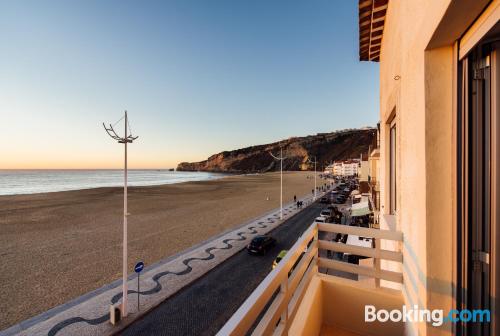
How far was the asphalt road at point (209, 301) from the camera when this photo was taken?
25.4 feet

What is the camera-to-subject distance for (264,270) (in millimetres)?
11781

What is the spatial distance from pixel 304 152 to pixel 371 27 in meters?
159

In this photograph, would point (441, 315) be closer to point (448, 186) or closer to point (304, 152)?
point (448, 186)

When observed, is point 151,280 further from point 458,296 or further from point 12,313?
point 458,296

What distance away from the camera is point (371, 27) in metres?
6.20

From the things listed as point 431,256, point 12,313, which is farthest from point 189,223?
point 431,256

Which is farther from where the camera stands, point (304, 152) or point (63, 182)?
point (304, 152)

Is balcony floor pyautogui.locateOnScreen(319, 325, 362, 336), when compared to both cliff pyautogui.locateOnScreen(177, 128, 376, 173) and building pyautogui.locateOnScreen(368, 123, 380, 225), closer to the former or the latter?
building pyautogui.locateOnScreen(368, 123, 380, 225)

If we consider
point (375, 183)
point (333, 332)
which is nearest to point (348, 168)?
A: point (375, 183)

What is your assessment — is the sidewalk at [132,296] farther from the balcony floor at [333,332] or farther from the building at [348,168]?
the building at [348,168]

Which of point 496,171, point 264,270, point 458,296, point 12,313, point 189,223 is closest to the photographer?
point 496,171

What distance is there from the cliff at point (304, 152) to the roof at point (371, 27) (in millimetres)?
126222

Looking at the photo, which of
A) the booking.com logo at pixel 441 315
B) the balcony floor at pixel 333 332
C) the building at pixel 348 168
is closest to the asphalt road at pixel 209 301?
the balcony floor at pixel 333 332

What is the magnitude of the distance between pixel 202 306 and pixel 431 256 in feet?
27.9
